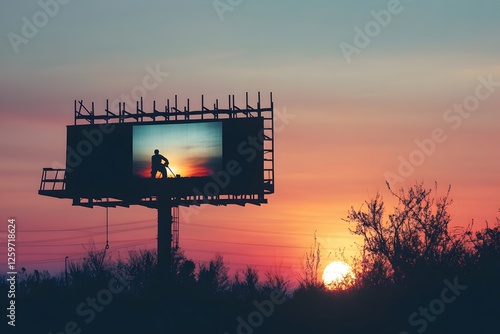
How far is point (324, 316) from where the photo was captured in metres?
34.6

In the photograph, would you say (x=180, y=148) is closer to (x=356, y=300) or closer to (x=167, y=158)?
(x=167, y=158)

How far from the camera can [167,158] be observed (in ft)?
153

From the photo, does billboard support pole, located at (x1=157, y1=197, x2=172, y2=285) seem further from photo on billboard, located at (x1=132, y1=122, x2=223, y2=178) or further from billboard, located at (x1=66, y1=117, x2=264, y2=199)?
photo on billboard, located at (x1=132, y1=122, x2=223, y2=178)

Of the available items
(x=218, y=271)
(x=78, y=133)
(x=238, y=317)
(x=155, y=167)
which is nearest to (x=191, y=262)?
(x=155, y=167)

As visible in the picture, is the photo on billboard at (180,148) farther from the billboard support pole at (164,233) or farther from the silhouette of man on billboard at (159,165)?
the billboard support pole at (164,233)

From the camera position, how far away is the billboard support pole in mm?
47094

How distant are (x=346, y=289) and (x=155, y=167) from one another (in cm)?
1461

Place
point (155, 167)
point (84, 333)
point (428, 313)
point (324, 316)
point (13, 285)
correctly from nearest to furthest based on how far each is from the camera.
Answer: point (428, 313) → point (324, 316) → point (84, 333) → point (13, 285) → point (155, 167)

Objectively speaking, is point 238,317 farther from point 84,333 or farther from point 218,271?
point 218,271

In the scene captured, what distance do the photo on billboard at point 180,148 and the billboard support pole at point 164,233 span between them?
1.78m

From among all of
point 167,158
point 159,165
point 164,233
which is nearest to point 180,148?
point 167,158

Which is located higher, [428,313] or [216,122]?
[216,122]

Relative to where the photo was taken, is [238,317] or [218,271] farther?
[218,271]

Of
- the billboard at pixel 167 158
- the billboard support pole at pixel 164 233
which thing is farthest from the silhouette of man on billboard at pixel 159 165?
the billboard support pole at pixel 164 233
